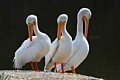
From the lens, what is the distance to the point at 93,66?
26.2 m

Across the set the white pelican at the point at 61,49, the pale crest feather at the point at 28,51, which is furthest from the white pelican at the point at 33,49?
the white pelican at the point at 61,49

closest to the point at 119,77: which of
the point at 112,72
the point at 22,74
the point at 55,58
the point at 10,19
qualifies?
the point at 112,72

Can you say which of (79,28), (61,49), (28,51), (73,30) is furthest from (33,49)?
(73,30)

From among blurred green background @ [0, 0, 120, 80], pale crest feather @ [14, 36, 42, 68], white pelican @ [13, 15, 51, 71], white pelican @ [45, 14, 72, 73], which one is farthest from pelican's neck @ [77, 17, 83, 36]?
blurred green background @ [0, 0, 120, 80]

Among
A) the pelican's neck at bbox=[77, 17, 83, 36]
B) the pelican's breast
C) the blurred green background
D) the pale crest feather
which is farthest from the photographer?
the blurred green background

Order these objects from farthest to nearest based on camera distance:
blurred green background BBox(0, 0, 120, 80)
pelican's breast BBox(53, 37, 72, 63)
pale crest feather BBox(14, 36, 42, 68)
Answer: blurred green background BBox(0, 0, 120, 80) → pale crest feather BBox(14, 36, 42, 68) → pelican's breast BBox(53, 37, 72, 63)

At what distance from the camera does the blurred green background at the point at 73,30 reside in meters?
26.9

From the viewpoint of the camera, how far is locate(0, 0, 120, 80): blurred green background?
26891 millimetres

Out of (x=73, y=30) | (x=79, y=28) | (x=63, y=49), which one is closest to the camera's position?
(x=63, y=49)

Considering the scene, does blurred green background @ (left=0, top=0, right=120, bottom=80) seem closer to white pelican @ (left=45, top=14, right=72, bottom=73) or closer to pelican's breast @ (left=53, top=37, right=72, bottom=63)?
white pelican @ (left=45, top=14, right=72, bottom=73)

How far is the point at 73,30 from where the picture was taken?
144 feet

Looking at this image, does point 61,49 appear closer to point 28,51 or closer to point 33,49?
point 33,49

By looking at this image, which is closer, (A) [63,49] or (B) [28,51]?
(A) [63,49]

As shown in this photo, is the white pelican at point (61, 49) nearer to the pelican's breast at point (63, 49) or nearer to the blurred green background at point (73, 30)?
the pelican's breast at point (63, 49)
